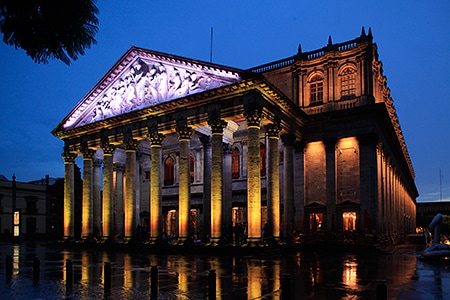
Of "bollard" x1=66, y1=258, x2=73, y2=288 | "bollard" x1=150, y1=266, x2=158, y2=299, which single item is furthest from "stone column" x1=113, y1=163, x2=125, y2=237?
"bollard" x1=150, y1=266, x2=158, y2=299

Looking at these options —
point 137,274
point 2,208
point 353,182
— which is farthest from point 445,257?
point 2,208

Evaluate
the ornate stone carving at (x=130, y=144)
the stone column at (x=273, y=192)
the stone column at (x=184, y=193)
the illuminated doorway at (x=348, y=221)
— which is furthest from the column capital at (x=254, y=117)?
the ornate stone carving at (x=130, y=144)

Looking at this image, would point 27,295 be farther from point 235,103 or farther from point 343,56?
point 343,56

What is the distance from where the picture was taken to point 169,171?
40.7 metres

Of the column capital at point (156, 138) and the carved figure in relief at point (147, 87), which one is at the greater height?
the carved figure in relief at point (147, 87)

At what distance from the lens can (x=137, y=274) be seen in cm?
1545

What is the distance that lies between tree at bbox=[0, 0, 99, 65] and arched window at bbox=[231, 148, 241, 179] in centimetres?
3102

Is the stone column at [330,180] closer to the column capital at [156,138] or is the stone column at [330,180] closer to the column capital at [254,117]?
the column capital at [254,117]

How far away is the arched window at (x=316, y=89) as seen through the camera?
32375 mm

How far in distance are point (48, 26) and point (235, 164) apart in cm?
3173

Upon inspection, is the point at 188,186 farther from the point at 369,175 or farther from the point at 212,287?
the point at 212,287

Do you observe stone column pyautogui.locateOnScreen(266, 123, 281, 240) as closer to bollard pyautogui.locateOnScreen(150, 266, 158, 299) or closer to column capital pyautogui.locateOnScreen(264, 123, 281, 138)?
column capital pyautogui.locateOnScreen(264, 123, 281, 138)

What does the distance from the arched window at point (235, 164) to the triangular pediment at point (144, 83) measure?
9436 millimetres

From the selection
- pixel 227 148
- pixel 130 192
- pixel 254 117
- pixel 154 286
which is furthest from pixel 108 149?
pixel 154 286
